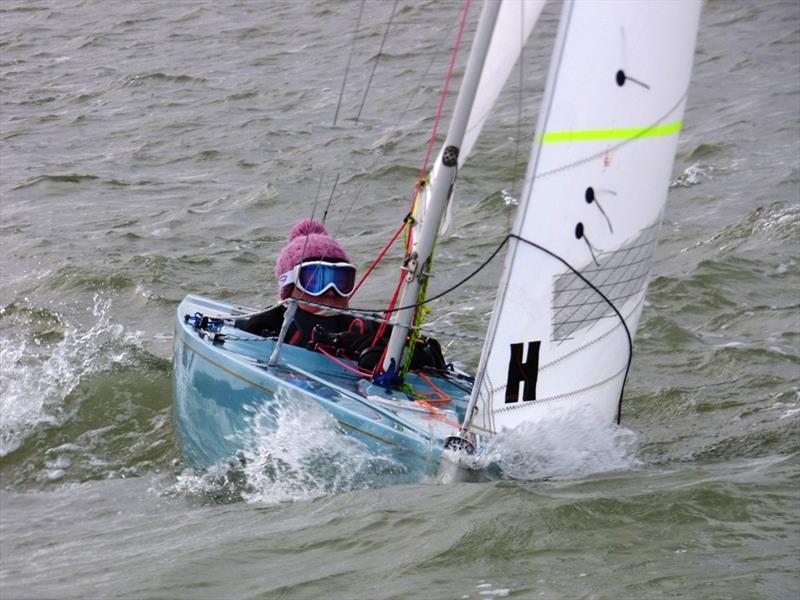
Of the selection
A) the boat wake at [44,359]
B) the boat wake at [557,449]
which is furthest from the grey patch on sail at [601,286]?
the boat wake at [44,359]

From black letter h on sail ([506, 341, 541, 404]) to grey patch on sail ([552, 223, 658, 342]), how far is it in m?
0.11

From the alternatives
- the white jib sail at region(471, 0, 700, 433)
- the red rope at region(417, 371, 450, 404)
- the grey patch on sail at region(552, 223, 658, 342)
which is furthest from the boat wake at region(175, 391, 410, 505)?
the grey patch on sail at region(552, 223, 658, 342)

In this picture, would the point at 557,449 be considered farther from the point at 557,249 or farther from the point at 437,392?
the point at 437,392

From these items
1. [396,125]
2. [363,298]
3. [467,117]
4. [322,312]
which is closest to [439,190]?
[467,117]

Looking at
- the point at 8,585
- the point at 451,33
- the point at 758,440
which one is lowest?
the point at 8,585

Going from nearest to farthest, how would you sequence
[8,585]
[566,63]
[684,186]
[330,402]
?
1. [8,585]
2. [566,63]
3. [330,402]
4. [684,186]

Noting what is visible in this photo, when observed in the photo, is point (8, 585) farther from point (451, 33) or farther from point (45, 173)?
point (451, 33)

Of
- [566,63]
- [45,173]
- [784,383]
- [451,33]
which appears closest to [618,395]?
[566,63]

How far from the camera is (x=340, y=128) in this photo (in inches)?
565

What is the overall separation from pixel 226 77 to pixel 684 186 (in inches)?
262

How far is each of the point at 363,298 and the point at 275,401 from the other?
403 centimetres

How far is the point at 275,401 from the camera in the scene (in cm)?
588

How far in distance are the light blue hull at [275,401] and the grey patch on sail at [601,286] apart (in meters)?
0.68

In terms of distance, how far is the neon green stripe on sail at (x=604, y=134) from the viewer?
17.4 ft
